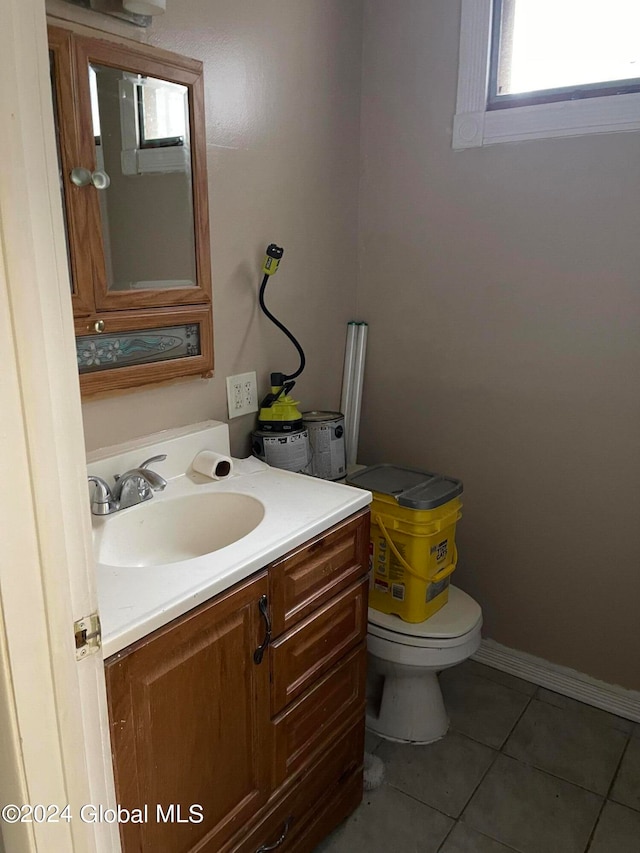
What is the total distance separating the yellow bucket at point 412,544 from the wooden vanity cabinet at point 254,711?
0.86 ft

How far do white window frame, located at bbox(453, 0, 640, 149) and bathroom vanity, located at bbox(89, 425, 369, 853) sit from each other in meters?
Result: 1.20

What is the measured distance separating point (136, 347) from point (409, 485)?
2.94ft

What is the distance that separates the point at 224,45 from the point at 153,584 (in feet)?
4.41

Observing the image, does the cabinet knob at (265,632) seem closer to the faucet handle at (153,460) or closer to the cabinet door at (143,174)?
the faucet handle at (153,460)

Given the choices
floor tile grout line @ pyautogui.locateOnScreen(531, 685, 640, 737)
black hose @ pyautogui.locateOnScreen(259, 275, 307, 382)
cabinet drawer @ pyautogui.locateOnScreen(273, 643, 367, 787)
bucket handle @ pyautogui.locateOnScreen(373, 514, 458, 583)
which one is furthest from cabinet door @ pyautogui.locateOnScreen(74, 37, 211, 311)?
floor tile grout line @ pyautogui.locateOnScreen(531, 685, 640, 737)

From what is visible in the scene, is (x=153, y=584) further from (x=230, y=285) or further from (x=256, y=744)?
(x=230, y=285)

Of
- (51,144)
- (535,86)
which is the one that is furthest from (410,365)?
(51,144)

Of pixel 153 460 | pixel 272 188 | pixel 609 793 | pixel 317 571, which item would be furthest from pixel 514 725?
pixel 272 188

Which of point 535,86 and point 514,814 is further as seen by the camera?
point 535,86

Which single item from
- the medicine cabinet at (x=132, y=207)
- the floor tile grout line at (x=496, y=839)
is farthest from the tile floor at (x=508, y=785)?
the medicine cabinet at (x=132, y=207)

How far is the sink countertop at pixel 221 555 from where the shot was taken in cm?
104

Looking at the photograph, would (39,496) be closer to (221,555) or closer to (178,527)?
(221,555)

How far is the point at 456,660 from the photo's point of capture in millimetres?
1841

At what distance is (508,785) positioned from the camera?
5.90 ft
